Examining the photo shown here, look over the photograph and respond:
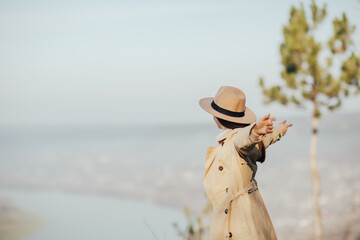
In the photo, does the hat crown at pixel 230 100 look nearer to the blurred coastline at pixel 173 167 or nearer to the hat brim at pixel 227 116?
the hat brim at pixel 227 116

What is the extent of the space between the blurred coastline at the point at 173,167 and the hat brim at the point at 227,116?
610cm

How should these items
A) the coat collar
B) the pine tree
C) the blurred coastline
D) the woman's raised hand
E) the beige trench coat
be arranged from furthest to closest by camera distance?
the blurred coastline
the pine tree
the coat collar
the beige trench coat
the woman's raised hand

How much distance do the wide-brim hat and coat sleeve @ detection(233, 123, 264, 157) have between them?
18cm

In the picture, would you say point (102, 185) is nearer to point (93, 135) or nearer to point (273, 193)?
point (273, 193)

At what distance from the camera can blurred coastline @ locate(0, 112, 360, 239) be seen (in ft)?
49.3

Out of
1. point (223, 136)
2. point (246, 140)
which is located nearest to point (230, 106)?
point (223, 136)

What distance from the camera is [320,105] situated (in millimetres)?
7254

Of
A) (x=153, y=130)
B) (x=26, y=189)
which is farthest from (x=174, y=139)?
(x=26, y=189)

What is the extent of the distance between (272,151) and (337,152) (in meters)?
3.82

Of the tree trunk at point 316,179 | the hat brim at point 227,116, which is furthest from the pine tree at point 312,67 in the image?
the hat brim at point 227,116

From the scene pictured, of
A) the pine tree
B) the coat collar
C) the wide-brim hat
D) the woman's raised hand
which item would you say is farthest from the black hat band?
the pine tree

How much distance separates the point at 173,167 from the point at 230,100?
863 inches

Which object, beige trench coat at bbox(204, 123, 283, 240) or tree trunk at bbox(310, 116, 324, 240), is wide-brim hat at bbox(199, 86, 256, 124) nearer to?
beige trench coat at bbox(204, 123, 283, 240)

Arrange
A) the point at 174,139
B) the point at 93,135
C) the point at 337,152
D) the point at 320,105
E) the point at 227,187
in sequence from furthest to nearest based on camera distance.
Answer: the point at 93,135
the point at 174,139
the point at 337,152
the point at 320,105
the point at 227,187
